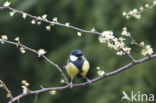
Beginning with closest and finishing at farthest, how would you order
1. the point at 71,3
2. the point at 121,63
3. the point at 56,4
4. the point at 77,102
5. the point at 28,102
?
the point at 121,63
the point at 71,3
the point at 56,4
the point at 77,102
the point at 28,102

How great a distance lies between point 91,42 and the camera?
495 cm

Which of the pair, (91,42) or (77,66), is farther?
(91,42)

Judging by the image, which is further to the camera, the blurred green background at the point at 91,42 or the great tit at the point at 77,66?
the blurred green background at the point at 91,42

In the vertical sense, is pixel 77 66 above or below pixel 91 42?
below

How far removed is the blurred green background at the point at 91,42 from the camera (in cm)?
471

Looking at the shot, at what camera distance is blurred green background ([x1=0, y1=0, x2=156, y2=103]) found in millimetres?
4711

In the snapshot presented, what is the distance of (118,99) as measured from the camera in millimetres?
4688

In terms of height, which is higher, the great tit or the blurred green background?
the blurred green background

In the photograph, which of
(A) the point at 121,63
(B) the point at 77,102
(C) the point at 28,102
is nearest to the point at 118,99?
(A) the point at 121,63

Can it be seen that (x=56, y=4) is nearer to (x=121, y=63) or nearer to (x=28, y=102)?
(x=121, y=63)

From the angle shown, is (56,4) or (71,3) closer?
(71,3)

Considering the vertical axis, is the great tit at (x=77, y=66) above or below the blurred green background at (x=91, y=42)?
below

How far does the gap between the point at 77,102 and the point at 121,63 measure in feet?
4.72

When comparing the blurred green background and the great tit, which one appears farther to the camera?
the blurred green background
